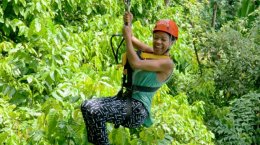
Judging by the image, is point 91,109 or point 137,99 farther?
point 137,99

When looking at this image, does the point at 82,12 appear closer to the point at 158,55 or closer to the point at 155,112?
the point at 155,112

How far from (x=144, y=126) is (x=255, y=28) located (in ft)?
18.4

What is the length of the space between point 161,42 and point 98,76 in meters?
1.35

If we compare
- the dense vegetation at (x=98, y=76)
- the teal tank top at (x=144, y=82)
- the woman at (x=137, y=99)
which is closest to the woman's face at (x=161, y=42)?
the woman at (x=137, y=99)

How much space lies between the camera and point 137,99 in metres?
3.10

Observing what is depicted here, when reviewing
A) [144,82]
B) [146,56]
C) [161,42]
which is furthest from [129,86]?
[161,42]

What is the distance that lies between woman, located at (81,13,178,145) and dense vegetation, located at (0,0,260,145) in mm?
263

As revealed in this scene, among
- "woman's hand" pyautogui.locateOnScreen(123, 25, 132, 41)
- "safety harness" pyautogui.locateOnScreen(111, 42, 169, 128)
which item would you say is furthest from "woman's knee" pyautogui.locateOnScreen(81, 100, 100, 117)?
"woman's hand" pyautogui.locateOnScreen(123, 25, 132, 41)

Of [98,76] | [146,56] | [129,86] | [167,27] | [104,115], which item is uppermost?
[167,27]

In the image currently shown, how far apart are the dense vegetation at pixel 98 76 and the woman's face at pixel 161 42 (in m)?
0.65

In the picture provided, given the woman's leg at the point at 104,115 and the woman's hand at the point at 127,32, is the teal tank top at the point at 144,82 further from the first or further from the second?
the woman's hand at the point at 127,32

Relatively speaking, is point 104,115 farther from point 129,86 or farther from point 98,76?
point 98,76

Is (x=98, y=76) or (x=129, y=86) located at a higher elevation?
(x=129, y=86)

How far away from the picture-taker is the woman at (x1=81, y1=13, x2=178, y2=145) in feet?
9.61
